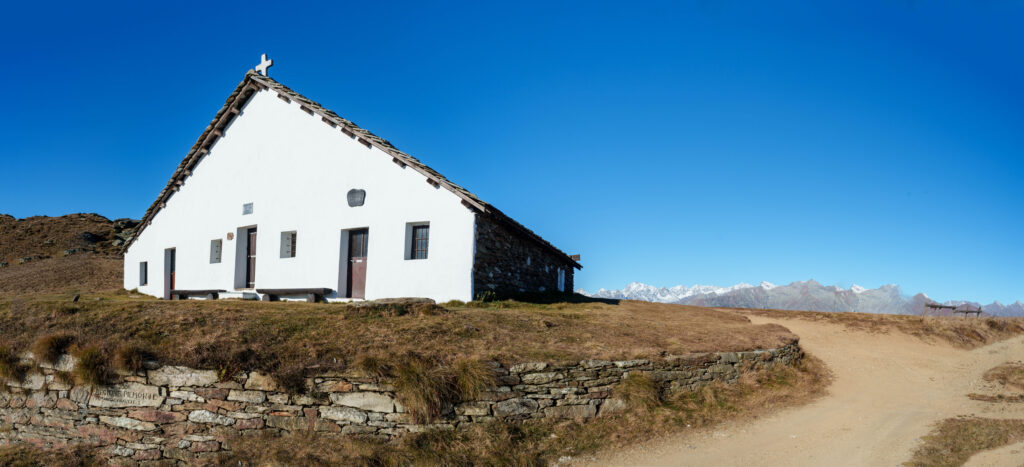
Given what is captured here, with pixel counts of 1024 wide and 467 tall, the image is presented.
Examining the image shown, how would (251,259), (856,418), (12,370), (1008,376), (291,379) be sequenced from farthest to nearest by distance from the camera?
(251,259) → (1008,376) → (856,418) → (12,370) → (291,379)

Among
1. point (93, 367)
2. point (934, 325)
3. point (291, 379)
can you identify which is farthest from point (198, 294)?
point (934, 325)

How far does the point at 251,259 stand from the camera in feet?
67.1

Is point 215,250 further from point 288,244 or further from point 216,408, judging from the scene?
point 216,408

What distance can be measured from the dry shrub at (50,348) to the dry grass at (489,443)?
3.79 meters

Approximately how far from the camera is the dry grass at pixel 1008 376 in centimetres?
1386

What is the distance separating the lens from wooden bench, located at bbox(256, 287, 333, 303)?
17203 mm

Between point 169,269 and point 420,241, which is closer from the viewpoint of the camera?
point 420,241

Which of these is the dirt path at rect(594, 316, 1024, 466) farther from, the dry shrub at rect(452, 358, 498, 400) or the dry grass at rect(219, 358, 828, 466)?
the dry shrub at rect(452, 358, 498, 400)

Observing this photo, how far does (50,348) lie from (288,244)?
10743 millimetres

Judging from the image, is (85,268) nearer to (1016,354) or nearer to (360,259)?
(360,259)

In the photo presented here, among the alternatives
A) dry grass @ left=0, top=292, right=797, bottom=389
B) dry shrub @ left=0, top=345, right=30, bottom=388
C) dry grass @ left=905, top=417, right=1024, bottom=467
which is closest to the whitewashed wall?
dry grass @ left=0, top=292, right=797, bottom=389

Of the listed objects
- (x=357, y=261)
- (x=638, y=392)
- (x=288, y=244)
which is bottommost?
(x=638, y=392)

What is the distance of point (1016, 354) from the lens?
1888 cm

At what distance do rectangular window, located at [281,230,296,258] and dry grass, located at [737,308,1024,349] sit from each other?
22.4 metres
